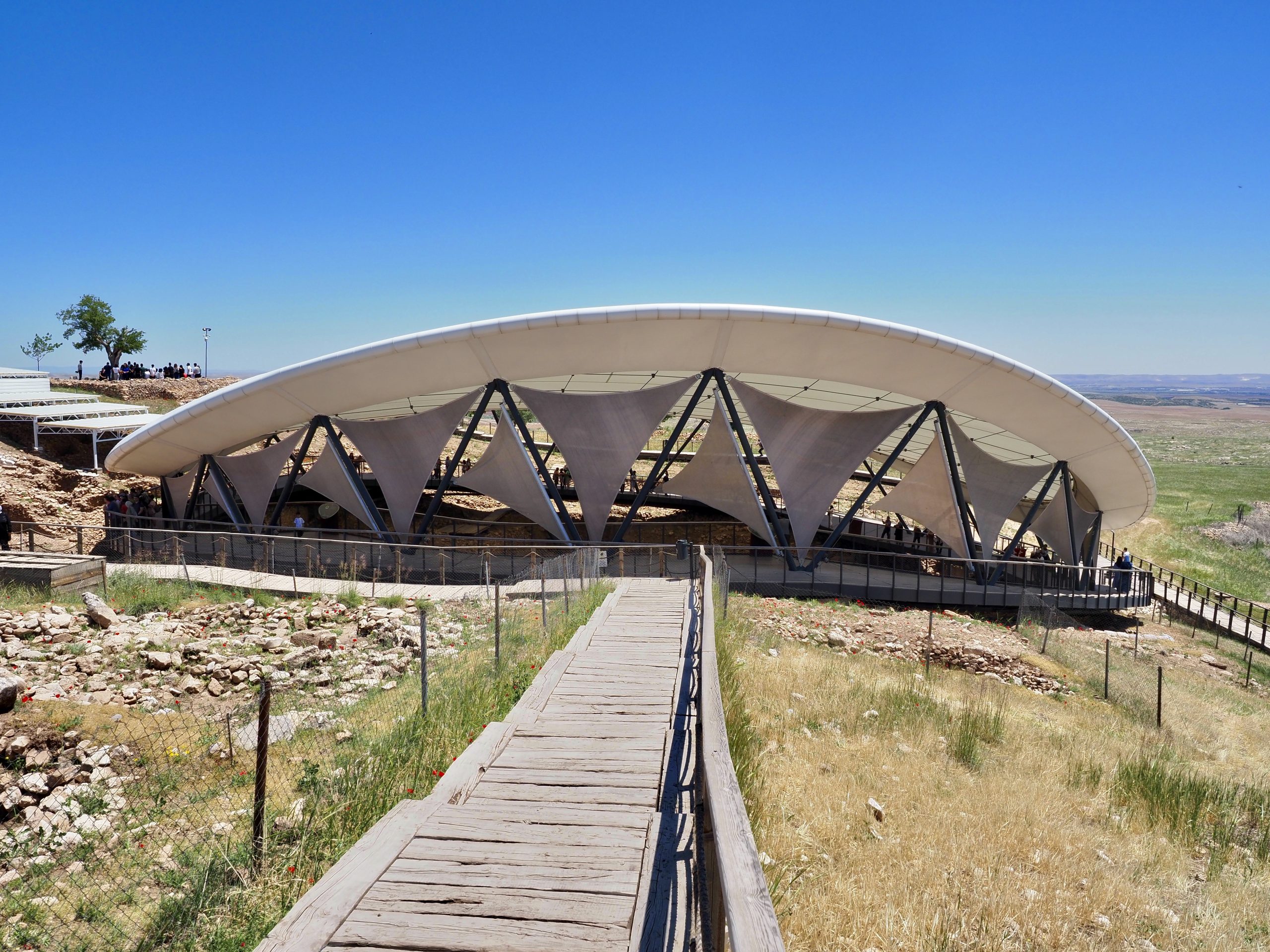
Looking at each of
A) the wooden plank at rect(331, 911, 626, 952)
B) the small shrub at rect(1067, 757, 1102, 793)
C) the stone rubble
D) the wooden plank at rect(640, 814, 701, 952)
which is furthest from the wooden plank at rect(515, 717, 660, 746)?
the small shrub at rect(1067, 757, 1102, 793)

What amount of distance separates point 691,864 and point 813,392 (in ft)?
66.9

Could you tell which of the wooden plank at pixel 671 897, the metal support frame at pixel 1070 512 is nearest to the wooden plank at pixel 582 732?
the wooden plank at pixel 671 897

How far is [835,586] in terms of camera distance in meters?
20.0

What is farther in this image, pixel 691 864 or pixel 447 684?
pixel 447 684

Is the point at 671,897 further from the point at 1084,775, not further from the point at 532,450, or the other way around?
the point at 532,450

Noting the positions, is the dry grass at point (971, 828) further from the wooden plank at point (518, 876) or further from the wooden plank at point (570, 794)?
the wooden plank at point (518, 876)

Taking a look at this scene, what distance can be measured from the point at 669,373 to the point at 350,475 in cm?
965

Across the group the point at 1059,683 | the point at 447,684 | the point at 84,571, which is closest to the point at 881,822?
the point at 447,684

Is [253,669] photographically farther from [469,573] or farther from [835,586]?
[835,586]

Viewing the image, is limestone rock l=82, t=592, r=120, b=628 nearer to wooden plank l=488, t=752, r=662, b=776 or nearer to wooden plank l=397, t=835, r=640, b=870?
wooden plank l=488, t=752, r=662, b=776

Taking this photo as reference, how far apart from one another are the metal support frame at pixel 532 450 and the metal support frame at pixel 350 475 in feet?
15.5

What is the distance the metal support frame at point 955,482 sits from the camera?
2133 cm

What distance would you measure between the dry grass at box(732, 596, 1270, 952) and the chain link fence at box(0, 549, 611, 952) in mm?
2662

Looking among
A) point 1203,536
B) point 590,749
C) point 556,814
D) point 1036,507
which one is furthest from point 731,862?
point 1203,536
